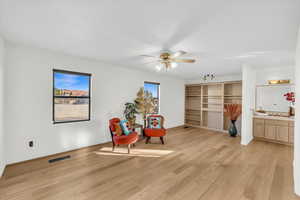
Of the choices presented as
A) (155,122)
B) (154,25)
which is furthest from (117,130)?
(154,25)

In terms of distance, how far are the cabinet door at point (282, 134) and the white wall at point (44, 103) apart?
505cm

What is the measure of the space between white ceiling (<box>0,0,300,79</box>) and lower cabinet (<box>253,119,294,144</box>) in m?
2.37

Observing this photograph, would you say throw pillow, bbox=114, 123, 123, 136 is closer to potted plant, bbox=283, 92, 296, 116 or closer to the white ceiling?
the white ceiling

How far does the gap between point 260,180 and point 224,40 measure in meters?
2.53

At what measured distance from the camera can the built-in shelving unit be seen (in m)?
6.09

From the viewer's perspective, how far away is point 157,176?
100.0 inches

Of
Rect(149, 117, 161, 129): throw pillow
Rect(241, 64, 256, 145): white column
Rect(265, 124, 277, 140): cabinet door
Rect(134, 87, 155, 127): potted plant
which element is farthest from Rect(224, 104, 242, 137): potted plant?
Rect(134, 87, 155, 127): potted plant

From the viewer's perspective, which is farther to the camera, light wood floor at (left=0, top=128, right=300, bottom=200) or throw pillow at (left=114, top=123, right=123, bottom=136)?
throw pillow at (left=114, top=123, right=123, bottom=136)

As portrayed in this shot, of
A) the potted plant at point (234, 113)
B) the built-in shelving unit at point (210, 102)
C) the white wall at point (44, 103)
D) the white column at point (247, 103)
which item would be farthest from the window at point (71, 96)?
the built-in shelving unit at point (210, 102)

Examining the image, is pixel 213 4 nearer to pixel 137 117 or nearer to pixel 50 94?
pixel 50 94

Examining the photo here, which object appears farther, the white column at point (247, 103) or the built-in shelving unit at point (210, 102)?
the built-in shelving unit at point (210, 102)

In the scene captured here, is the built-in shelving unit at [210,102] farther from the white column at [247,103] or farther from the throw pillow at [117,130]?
the throw pillow at [117,130]

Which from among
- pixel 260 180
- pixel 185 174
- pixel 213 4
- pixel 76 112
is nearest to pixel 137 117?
pixel 76 112

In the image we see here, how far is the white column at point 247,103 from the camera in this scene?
4.24 metres
